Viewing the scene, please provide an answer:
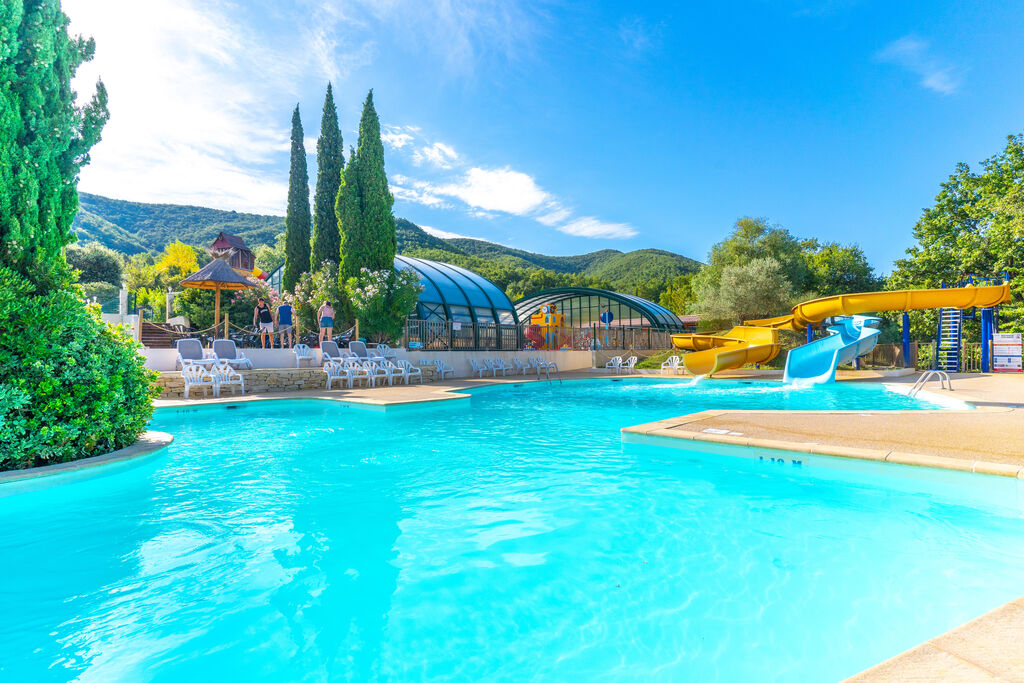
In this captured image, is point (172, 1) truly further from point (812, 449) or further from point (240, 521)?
point (812, 449)

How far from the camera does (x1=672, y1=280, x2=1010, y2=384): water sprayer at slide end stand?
554 inches

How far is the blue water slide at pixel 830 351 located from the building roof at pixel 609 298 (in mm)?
15026

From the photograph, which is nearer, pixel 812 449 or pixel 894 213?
pixel 812 449

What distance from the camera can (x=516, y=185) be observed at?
2003 centimetres

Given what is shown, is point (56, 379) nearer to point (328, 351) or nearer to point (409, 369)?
point (328, 351)

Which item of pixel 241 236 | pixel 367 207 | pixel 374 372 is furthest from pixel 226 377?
pixel 241 236

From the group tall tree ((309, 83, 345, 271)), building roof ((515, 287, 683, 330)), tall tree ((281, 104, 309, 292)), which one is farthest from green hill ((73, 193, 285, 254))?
tall tree ((309, 83, 345, 271))

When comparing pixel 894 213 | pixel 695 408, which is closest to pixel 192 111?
pixel 695 408

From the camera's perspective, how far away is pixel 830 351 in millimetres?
14703

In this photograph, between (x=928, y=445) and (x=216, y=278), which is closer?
(x=928, y=445)

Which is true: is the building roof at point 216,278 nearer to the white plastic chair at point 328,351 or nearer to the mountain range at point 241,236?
the white plastic chair at point 328,351

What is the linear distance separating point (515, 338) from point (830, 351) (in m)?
11.0

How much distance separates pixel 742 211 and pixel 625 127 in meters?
12.8

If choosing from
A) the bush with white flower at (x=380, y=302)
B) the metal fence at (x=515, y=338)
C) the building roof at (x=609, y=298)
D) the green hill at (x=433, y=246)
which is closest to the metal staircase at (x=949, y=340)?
the metal fence at (x=515, y=338)
